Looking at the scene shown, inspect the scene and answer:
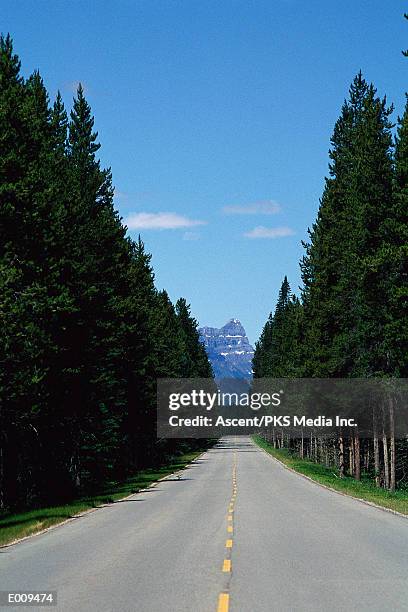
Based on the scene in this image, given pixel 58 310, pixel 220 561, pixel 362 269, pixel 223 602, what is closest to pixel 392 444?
pixel 362 269

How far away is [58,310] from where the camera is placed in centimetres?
2934

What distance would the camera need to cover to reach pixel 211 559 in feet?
48.3

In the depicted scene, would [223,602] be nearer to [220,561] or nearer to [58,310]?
[220,561]

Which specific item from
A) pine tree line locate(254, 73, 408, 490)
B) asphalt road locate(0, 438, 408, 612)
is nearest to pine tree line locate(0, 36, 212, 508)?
asphalt road locate(0, 438, 408, 612)

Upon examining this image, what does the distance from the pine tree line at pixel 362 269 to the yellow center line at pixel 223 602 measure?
22.8 meters

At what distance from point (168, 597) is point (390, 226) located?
1054 inches

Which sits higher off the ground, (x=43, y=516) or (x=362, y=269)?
(x=362, y=269)

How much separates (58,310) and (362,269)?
52.4 feet

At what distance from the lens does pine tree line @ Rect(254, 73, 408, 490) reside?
35.2 meters

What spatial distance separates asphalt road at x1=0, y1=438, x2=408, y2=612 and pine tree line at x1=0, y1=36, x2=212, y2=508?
258 inches

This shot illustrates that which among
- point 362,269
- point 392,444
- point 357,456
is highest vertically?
point 362,269

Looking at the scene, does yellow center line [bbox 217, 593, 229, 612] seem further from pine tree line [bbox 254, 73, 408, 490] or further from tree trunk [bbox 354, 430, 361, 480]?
tree trunk [bbox 354, 430, 361, 480]

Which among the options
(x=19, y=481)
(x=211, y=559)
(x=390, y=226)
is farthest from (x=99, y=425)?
(x=211, y=559)

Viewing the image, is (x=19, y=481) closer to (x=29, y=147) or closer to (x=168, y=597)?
(x=29, y=147)
